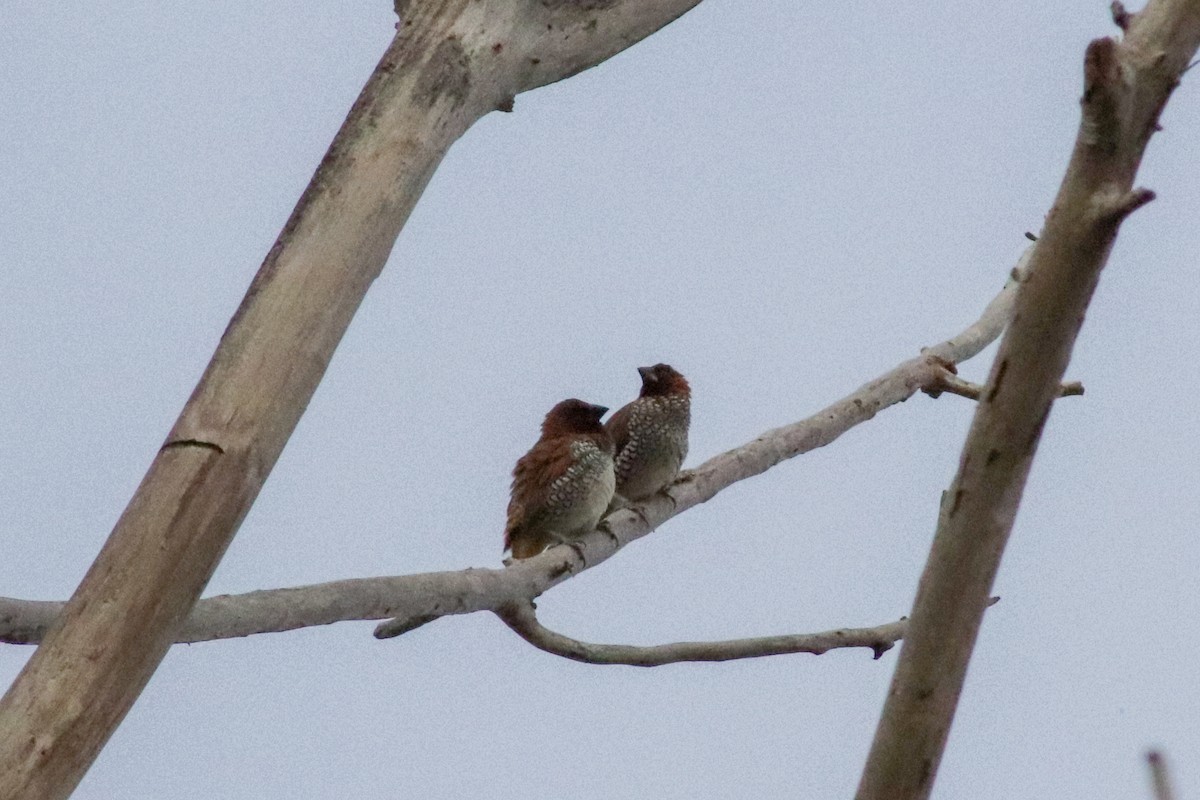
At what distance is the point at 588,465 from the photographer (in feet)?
24.0

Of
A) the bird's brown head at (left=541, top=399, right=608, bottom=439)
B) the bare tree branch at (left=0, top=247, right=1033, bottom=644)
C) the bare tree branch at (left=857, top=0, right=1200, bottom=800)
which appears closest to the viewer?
the bare tree branch at (left=857, top=0, right=1200, bottom=800)

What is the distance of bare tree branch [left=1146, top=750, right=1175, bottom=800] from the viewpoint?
4.98ft

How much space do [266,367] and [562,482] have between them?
3.65 metres

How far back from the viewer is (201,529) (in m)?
3.38

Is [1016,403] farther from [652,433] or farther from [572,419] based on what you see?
[572,419]

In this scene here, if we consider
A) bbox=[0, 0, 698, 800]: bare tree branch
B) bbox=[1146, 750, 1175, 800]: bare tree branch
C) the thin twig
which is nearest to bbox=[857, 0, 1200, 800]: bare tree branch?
bbox=[1146, 750, 1175, 800]: bare tree branch

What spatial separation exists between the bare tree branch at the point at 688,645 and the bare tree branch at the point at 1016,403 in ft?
8.50

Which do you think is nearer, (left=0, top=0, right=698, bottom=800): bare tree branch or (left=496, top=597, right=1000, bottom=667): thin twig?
(left=0, top=0, right=698, bottom=800): bare tree branch

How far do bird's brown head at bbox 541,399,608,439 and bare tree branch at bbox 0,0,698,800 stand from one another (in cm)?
339

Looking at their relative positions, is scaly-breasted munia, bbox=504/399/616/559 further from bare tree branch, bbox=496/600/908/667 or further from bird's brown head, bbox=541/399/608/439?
bare tree branch, bbox=496/600/908/667

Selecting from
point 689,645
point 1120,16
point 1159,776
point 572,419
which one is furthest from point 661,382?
point 1159,776

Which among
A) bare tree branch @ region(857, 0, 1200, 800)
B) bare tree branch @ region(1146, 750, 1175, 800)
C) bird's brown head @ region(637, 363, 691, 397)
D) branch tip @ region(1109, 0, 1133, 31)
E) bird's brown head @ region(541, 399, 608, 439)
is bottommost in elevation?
bare tree branch @ region(1146, 750, 1175, 800)

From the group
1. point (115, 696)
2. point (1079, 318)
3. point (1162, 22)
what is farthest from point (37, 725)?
point (1162, 22)

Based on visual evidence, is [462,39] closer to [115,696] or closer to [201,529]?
[201,529]
